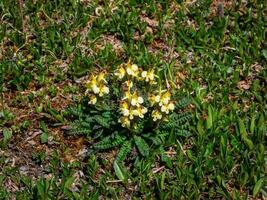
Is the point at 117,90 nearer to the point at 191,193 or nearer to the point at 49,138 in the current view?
the point at 49,138

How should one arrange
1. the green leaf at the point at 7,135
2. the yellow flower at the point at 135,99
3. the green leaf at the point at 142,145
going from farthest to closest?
the green leaf at the point at 7,135 < the green leaf at the point at 142,145 < the yellow flower at the point at 135,99

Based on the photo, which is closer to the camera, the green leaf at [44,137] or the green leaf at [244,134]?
the green leaf at [244,134]

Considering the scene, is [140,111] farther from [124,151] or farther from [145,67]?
[145,67]

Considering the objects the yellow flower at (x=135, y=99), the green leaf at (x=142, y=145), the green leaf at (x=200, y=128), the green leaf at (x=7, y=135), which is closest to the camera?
the yellow flower at (x=135, y=99)

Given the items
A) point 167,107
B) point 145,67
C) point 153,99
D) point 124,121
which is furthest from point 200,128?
point 145,67

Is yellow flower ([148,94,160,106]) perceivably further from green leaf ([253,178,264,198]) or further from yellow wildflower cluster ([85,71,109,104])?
green leaf ([253,178,264,198])

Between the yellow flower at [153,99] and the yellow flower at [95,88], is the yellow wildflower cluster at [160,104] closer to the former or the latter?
the yellow flower at [153,99]

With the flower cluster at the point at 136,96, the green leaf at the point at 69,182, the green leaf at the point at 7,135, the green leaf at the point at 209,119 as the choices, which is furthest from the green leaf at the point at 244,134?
the green leaf at the point at 7,135
